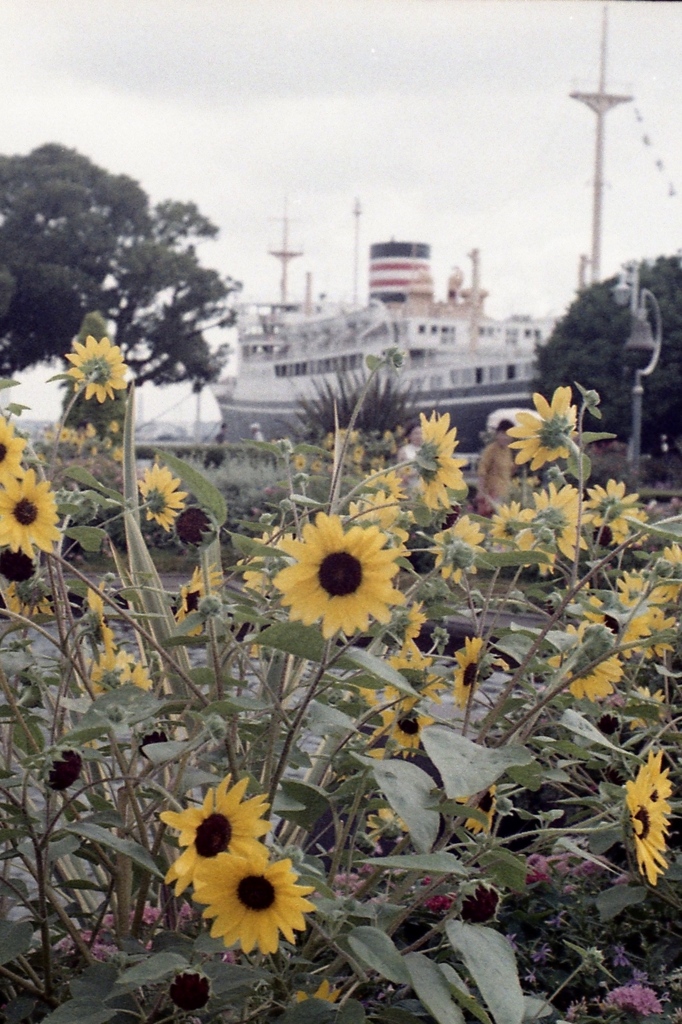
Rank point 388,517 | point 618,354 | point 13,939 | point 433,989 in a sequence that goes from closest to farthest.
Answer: point 433,989, point 13,939, point 388,517, point 618,354

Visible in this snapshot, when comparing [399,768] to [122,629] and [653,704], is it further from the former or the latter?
[122,629]

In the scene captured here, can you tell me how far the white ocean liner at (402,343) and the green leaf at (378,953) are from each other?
3237cm

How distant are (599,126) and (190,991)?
37896 mm

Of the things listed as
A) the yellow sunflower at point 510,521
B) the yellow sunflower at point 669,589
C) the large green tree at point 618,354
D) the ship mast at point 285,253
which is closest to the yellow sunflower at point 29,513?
the yellow sunflower at point 510,521

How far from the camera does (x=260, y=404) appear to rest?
140 feet

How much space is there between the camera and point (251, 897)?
39.9 inches

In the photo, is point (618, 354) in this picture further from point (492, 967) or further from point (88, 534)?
point (492, 967)

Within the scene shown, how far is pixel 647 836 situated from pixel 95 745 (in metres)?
0.65

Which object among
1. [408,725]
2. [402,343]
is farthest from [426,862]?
[402,343]

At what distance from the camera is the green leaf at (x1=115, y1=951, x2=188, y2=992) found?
1045mm

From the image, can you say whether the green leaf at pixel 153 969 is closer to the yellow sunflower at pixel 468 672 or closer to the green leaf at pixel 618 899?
the yellow sunflower at pixel 468 672

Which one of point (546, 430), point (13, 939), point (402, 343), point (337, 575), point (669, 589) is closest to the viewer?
point (337, 575)

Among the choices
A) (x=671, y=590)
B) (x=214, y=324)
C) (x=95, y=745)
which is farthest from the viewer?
(x=214, y=324)

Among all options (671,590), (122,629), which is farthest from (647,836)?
(122,629)
